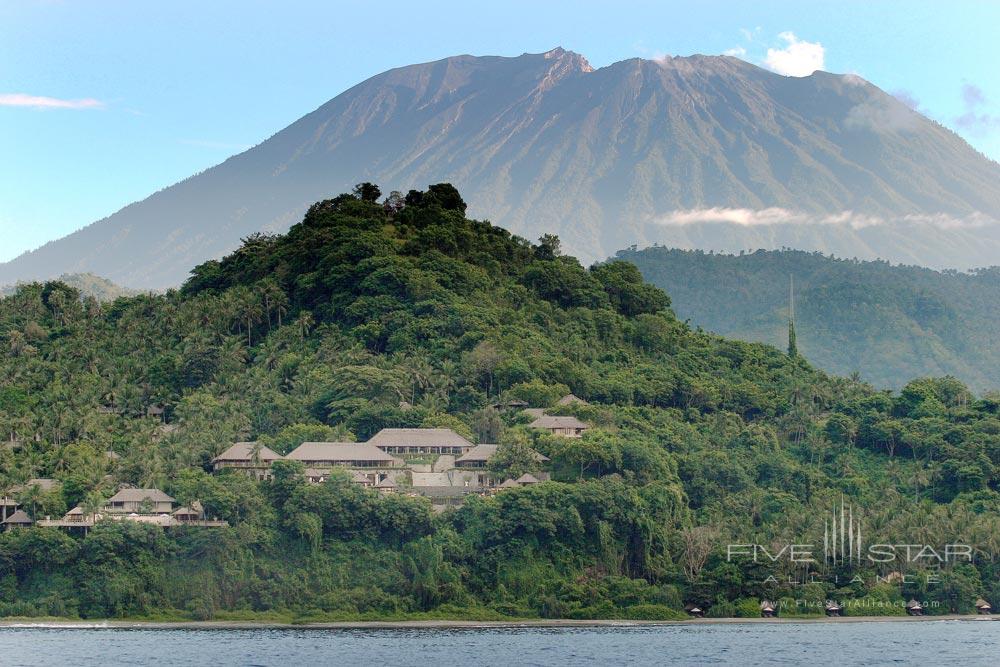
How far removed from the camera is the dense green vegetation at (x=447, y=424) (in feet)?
275

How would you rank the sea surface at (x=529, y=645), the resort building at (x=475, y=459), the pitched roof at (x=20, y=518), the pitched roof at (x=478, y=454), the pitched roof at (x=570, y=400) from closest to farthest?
1. the sea surface at (x=529, y=645)
2. the pitched roof at (x=20, y=518)
3. the resort building at (x=475, y=459)
4. the pitched roof at (x=478, y=454)
5. the pitched roof at (x=570, y=400)

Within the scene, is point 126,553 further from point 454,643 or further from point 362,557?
point 454,643

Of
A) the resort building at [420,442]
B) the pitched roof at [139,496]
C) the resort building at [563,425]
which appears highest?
the resort building at [563,425]

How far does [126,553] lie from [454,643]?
1575cm

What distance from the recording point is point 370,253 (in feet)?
382

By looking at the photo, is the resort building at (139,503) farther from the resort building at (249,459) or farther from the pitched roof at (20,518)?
the resort building at (249,459)

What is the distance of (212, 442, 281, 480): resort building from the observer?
91188 millimetres

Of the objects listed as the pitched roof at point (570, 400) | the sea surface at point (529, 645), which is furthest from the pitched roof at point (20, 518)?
the pitched roof at point (570, 400)

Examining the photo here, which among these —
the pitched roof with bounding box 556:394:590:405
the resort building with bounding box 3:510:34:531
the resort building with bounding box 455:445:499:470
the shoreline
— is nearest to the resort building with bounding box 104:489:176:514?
the resort building with bounding box 3:510:34:531

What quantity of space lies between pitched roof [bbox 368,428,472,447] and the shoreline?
13.8m

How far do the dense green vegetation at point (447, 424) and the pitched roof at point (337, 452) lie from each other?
2517mm

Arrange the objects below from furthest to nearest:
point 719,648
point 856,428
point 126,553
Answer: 1. point 856,428
2. point 126,553
3. point 719,648

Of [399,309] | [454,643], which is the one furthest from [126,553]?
[399,309]

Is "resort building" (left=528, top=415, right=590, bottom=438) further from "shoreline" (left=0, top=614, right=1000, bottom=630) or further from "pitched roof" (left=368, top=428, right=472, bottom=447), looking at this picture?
"shoreline" (left=0, top=614, right=1000, bottom=630)
